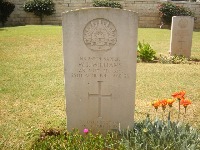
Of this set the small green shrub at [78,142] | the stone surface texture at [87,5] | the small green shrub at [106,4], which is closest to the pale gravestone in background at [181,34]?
the small green shrub at [78,142]

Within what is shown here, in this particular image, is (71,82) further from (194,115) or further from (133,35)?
(194,115)

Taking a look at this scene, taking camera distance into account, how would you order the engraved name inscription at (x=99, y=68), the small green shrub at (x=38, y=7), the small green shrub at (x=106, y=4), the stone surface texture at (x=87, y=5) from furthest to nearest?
the small green shrub at (x=106, y=4) → the stone surface texture at (x=87, y=5) → the small green shrub at (x=38, y=7) → the engraved name inscription at (x=99, y=68)

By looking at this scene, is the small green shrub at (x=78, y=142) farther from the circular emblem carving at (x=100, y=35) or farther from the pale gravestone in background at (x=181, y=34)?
the pale gravestone in background at (x=181, y=34)

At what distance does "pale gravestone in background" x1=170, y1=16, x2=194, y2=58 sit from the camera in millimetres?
10156

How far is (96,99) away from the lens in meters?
3.68

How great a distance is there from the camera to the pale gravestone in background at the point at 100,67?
338 cm

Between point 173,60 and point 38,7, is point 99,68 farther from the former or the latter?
point 38,7

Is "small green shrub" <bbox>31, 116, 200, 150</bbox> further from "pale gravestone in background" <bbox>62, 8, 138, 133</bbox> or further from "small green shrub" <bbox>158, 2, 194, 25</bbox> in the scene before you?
"small green shrub" <bbox>158, 2, 194, 25</bbox>

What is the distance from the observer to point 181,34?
406 inches

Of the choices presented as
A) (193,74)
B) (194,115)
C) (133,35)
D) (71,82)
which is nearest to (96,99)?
(71,82)

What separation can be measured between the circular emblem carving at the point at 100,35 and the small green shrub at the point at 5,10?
1768cm

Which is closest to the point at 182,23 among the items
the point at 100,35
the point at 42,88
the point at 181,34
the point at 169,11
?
the point at 181,34

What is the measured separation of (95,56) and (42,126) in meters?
1.62

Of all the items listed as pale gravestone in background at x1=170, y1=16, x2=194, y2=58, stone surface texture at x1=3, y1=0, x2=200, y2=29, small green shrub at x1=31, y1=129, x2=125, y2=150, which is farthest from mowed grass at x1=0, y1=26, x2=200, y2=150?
stone surface texture at x1=3, y1=0, x2=200, y2=29
